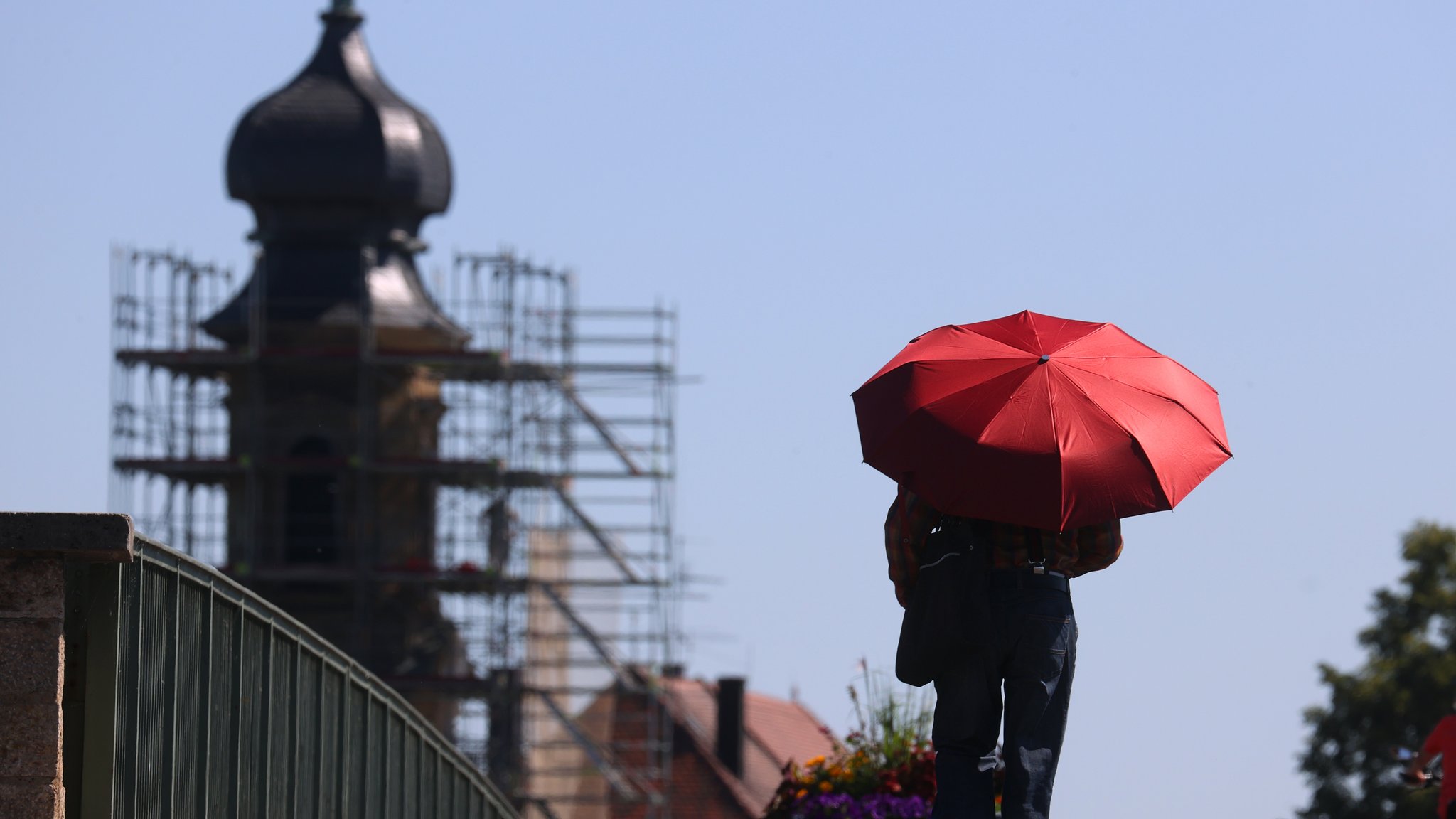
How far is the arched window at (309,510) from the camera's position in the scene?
51.2 m

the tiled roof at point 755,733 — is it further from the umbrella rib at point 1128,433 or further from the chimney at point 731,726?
the umbrella rib at point 1128,433

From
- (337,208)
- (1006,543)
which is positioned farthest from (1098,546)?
(337,208)

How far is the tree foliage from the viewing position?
47688mm

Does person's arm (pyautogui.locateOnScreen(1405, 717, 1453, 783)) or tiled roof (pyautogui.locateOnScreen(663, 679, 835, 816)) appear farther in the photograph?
tiled roof (pyautogui.locateOnScreen(663, 679, 835, 816))

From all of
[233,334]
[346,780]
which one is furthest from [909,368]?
[233,334]

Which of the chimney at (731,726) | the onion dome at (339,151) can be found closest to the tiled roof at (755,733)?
the chimney at (731,726)

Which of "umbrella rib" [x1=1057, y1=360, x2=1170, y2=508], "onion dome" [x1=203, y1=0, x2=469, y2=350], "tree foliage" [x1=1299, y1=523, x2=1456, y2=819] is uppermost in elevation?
"onion dome" [x1=203, y1=0, x2=469, y2=350]

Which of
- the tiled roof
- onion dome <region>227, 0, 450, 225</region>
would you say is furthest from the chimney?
onion dome <region>227, 0, 450, 225</region>

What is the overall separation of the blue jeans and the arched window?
139 feet

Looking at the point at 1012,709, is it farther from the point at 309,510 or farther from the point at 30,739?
the point at 309,510

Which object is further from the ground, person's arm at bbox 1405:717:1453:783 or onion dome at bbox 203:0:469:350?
onion dome at bbox 203:0:469:350

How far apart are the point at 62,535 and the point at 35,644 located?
1.13 ft

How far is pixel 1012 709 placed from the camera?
919 cm

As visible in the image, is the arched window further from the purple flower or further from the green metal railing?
the purple flower
